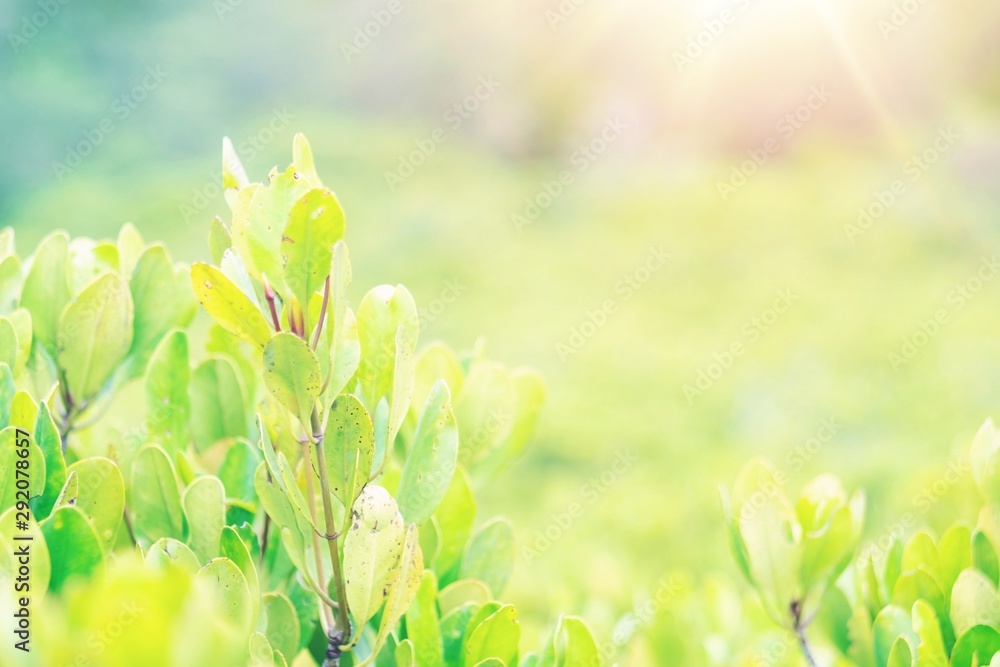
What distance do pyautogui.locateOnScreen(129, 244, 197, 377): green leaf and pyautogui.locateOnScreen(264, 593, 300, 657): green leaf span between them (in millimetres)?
286

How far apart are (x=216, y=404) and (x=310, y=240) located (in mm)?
350

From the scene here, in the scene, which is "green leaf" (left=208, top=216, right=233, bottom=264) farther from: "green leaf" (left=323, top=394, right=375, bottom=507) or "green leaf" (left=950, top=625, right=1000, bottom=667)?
"green leaf" (left=950, top=625, right=1000, bottom=667)

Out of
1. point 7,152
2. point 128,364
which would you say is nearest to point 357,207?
point 7,152

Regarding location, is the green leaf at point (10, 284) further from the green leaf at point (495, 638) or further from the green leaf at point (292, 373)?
the green leaf at point (495, 638)

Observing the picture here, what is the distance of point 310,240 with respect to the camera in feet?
1.62

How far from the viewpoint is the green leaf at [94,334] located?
685 mm

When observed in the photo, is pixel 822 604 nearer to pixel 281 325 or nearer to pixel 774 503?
pixel 774 503

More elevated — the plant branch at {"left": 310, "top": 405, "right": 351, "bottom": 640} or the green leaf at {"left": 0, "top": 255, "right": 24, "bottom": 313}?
the green leaf at {"left": 0, "top": 255, "right": 24, "bottom": 313}

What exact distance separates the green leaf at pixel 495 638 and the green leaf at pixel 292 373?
0.20 meters

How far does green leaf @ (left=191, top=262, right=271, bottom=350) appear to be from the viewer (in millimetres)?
505

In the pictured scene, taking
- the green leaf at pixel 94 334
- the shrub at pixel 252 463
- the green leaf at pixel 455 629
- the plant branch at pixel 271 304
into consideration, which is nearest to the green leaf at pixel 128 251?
the shrub at pixel 252 463

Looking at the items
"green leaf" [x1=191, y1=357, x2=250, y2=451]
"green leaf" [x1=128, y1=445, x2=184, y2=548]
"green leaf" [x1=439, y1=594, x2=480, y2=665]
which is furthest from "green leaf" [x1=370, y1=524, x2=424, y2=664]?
"green leaf" [x1=191, y1=357, x2=250, y2=451]

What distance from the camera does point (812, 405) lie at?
3607 mm

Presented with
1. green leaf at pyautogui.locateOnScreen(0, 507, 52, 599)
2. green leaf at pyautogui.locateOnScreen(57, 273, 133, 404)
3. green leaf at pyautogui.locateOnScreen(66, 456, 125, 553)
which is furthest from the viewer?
green leaf at pyautogui.locateOnScreen(57, 273, 133, 404)
